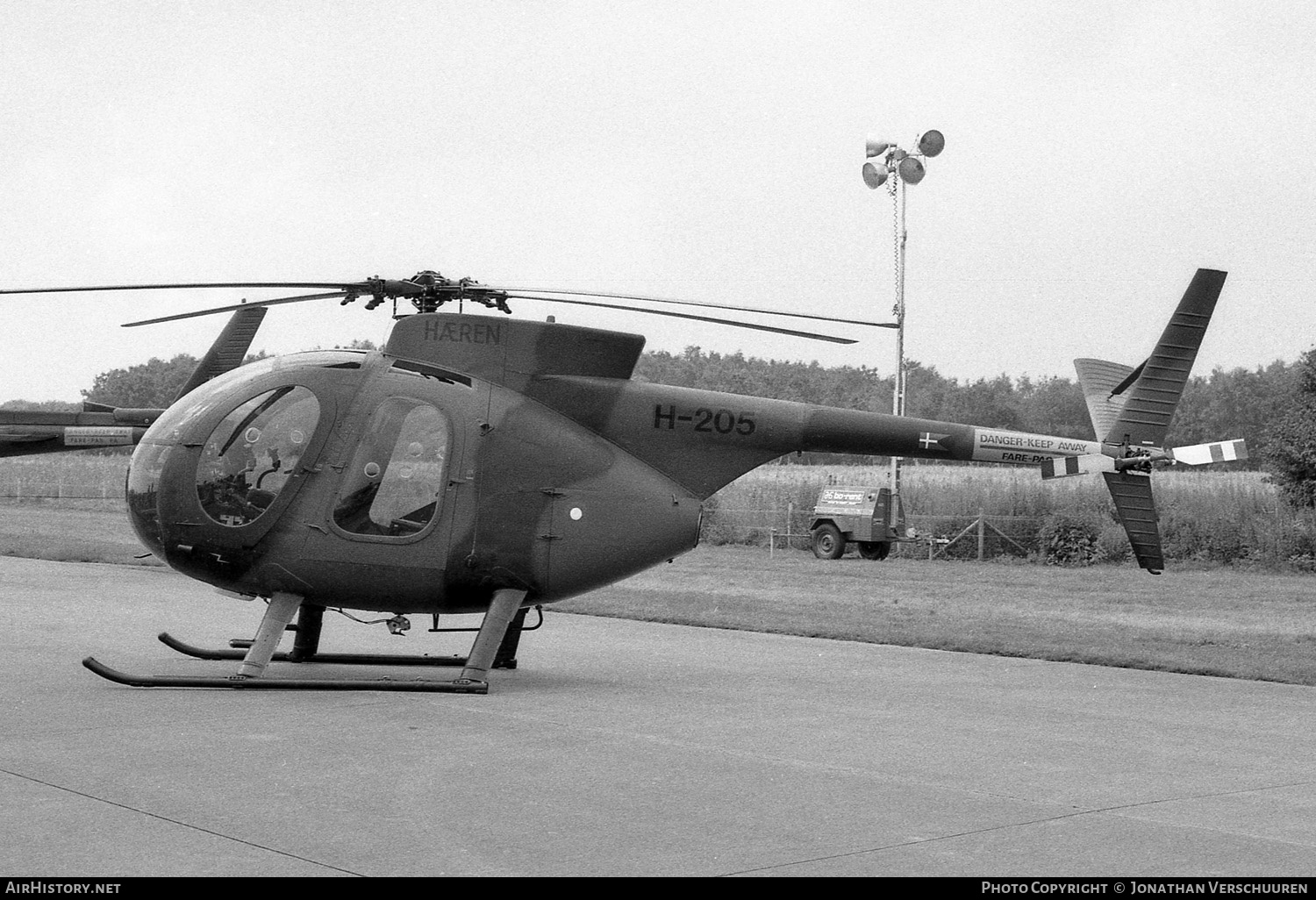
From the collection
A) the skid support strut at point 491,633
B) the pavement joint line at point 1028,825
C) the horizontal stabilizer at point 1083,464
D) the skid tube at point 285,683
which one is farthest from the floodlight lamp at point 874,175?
the pavement joint line at point 1028,825

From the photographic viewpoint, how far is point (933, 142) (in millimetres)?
23344

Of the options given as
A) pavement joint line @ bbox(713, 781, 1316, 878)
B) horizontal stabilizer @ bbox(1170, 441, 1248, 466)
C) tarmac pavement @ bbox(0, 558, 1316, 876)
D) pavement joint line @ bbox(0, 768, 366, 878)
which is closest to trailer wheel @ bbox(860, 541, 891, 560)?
tarmac pavement @ bbox(0, 558, 1316, 876)

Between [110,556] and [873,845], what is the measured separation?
23015mm

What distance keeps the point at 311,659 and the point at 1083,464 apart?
6466mm

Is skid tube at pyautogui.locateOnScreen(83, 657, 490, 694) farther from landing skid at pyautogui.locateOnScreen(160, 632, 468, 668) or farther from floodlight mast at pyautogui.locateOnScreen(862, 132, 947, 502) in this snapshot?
floodlight mast at pyautogui.locateOnScreen(862, 132, 947, 502)

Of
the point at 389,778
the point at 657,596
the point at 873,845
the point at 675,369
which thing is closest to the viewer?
the point at 873,845

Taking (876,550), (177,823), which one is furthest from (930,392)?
(177,823)

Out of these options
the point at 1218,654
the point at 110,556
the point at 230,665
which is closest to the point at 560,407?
the point at 230,665

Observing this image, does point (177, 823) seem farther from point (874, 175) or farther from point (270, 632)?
point (874, 175)

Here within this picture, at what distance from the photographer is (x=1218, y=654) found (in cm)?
1358

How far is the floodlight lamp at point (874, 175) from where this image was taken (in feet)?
80.5

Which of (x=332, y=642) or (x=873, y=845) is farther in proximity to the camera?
(x=332, y=642)

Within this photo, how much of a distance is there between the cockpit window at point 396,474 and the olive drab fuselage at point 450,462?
0.05 feet

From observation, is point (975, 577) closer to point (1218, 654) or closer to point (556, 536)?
point (1218, 654)
